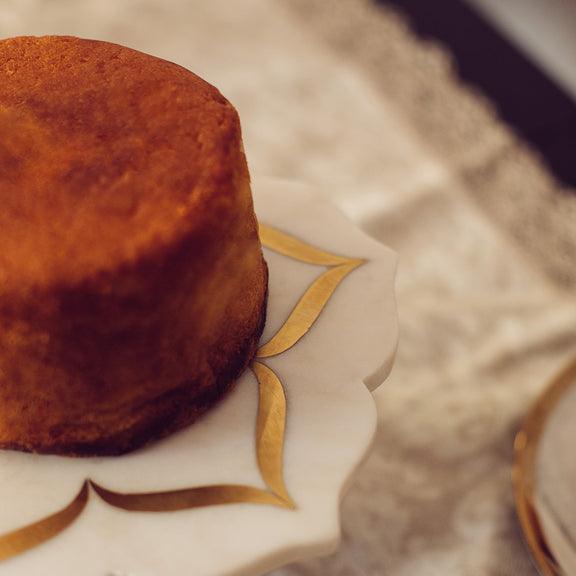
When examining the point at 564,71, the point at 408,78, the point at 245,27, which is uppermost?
the point at 564,71

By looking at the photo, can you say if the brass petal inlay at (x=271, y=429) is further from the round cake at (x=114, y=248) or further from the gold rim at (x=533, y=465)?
the gold rim at (x=533, y=465)

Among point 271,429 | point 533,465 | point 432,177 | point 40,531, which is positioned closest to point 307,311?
point 271,429

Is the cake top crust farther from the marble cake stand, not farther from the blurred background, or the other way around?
the blurred background

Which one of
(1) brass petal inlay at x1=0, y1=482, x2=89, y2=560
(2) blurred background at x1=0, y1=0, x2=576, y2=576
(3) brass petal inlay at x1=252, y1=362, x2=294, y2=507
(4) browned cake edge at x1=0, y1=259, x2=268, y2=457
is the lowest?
(2) blurred background at x1=0, y1=0, x2=576, y2=576

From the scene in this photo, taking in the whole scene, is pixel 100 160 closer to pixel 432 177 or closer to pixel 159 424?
pixel 159 424

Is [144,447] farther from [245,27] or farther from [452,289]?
[245,27]

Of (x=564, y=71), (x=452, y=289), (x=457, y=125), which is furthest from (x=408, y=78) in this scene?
(x=452, y=289)

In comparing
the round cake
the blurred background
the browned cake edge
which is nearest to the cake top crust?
the round cake
